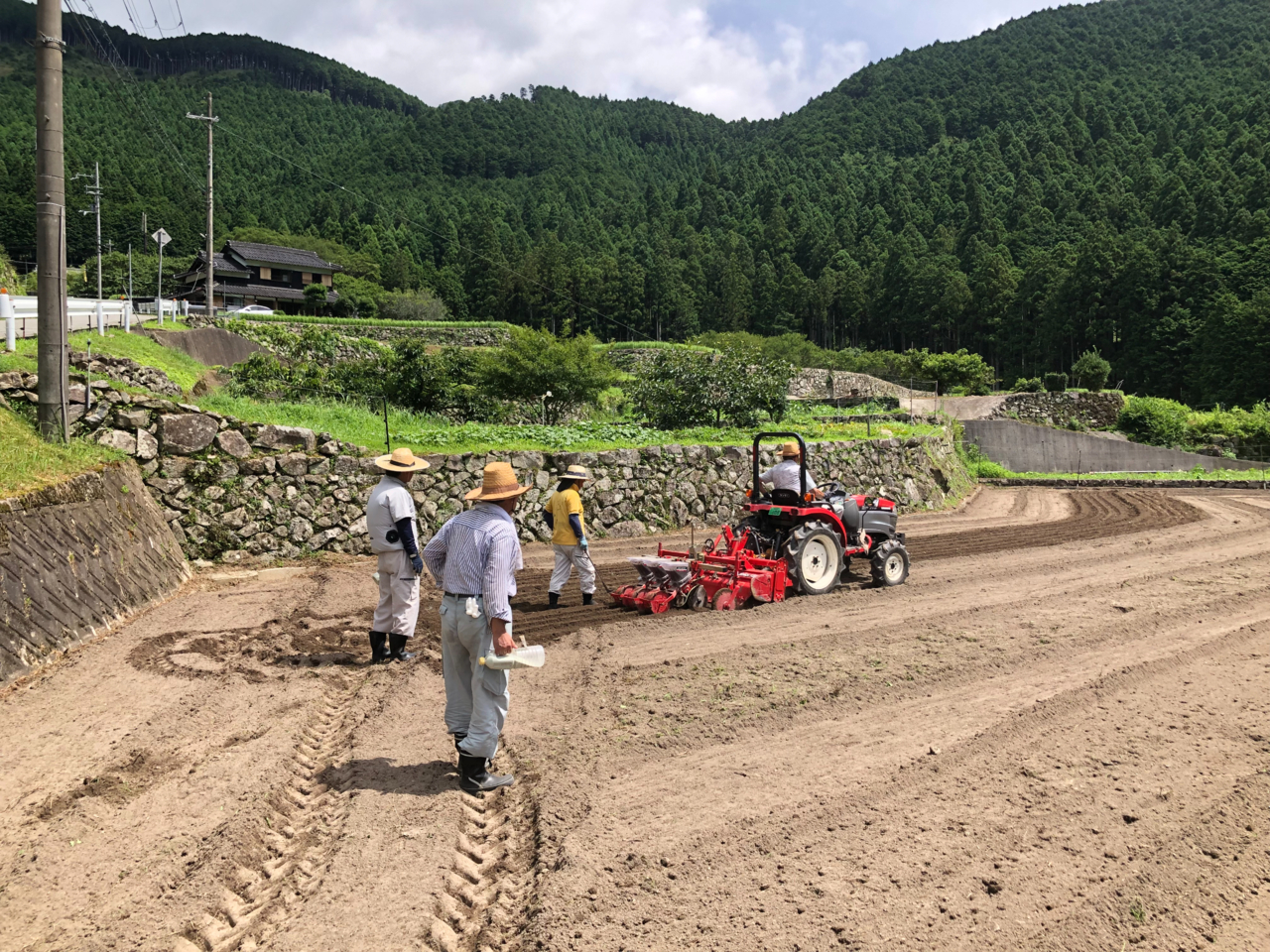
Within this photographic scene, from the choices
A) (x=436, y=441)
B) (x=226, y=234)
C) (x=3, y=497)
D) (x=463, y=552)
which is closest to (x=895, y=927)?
(x=463, y=552)

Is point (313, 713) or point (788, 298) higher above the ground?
point (788, 298)

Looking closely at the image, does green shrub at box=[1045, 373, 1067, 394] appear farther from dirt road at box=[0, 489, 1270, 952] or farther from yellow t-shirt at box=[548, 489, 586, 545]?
yellow t-shirt at box=[548, 489, 586, 545]

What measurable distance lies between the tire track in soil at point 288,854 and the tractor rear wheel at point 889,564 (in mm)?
7132

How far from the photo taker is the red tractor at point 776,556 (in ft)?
32.4

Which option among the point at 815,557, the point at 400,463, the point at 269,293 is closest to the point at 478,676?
the point at 400,463

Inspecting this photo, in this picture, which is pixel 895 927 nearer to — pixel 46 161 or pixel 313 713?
pixel 313 713

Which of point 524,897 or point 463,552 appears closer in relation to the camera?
point 524,897

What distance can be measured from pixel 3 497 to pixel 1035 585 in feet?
38.0

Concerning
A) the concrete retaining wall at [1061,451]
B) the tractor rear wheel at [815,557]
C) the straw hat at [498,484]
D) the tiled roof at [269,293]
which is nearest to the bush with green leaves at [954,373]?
the concrete retaining wall at [1061,451]

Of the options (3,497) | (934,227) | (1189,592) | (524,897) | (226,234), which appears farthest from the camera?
(934,227)

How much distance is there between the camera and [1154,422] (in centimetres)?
4234

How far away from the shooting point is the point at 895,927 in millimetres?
3840

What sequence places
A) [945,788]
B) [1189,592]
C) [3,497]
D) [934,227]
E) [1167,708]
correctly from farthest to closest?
[934,227]
[1189,592]
[3,497]
[1167,708]
[945,788]

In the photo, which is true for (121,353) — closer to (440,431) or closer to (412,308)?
(440,431)
